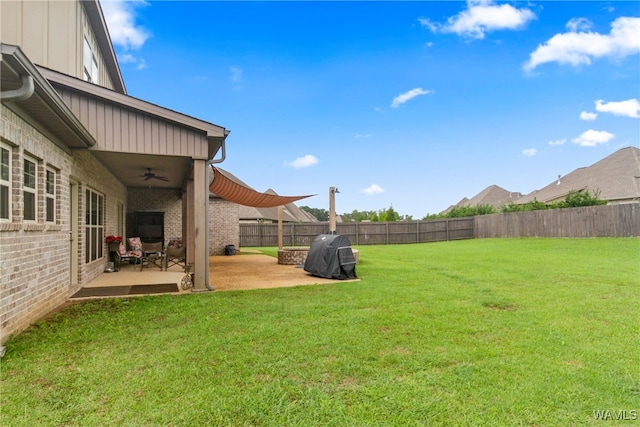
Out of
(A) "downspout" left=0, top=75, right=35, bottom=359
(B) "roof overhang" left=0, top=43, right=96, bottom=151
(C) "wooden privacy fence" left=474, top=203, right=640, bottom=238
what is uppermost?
(B) "roof overhang" left=0, top=43, right=96, bottom=151

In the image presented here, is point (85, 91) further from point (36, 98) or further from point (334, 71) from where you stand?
point (334, 71)

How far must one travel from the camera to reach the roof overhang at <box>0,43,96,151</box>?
3098 millimetres

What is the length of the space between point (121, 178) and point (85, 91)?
566 centimetres

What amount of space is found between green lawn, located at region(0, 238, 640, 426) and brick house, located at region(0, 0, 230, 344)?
2.63 feet

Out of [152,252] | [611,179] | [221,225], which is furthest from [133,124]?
[611,179]

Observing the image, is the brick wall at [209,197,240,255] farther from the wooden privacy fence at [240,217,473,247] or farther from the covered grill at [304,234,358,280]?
the wooden privacy fence at [240,217,473,247]

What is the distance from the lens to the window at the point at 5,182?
3732 millimetres

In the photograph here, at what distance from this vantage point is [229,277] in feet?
28.6

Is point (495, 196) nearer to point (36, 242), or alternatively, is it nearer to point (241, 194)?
point (241, 194)

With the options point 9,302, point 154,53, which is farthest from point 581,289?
point 154,53

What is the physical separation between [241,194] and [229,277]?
339 cm

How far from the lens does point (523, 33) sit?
1185 cm

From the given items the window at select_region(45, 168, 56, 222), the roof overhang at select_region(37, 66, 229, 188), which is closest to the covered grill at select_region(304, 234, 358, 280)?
the roof overhang at select_region(37, 66, 229, 188)

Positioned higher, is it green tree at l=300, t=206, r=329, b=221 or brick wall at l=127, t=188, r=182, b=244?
green tree at l=300, t=206, r=329, b=221
